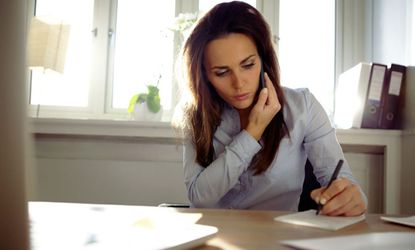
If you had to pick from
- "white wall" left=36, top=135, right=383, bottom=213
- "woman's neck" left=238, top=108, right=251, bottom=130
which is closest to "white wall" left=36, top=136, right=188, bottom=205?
"white wall" left=36, top=135, right=383, bottom=213

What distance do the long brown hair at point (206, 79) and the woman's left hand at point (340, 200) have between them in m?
0.36

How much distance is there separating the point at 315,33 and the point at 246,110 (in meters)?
1.26

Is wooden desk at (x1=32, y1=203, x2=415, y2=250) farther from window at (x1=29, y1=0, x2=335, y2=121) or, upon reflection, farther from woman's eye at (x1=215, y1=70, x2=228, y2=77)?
window at (x1=29, y1=0, x2=335, y2=121)

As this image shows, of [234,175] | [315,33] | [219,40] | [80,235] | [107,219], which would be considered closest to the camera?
[80,235]

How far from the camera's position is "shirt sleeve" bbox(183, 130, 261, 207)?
1081 millimetres

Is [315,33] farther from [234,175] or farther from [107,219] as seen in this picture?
[107,219]

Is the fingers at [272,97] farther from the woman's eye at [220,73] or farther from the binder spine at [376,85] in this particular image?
the binder spine at [376,85]

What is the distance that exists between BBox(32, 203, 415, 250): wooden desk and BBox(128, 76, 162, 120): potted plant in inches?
41.2

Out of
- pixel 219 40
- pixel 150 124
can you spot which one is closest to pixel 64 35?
pixel 150 124

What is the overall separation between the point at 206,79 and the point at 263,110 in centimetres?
24

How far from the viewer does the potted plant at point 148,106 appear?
1.92m

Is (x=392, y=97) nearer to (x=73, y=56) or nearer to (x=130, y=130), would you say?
(x=130, y=130)

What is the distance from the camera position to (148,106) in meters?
1.92

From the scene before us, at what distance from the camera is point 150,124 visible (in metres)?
1.80
